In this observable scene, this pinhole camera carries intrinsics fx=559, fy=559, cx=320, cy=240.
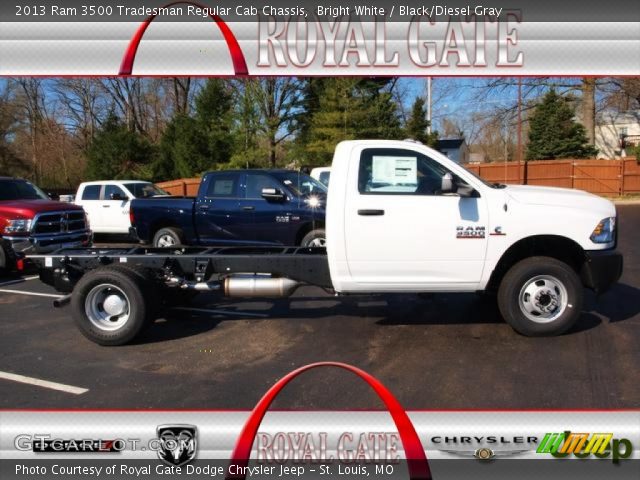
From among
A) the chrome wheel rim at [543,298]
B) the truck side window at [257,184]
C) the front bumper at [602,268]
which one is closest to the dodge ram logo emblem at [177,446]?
the chrome wheel rim at [543,298]

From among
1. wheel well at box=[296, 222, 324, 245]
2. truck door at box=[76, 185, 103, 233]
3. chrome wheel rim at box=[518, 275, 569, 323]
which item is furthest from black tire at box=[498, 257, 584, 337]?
truck door at box=[76, 185, 103, 233]

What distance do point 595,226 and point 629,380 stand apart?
1.69 m

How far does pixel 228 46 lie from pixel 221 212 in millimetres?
5751

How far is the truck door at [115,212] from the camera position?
15.1 m

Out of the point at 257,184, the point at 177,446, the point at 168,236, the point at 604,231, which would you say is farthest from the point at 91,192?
the point at 177,446

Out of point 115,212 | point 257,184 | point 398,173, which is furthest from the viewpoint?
point 115,212

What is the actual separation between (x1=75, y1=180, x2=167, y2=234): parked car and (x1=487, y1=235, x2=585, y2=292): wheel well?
11.4 m

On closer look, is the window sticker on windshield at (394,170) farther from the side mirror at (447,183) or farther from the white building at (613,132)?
the white building at (613,132)

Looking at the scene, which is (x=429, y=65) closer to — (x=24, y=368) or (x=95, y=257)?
(x=95, y=257)

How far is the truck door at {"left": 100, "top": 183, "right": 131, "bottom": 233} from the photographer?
1508cm

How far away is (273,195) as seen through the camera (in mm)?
10055

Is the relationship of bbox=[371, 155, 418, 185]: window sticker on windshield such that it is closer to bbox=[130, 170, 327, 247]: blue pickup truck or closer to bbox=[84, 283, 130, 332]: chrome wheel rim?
bbox=[84, 283, 130, 332]: chrome wheel rim

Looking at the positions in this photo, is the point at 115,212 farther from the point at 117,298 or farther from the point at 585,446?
the point at 585,446

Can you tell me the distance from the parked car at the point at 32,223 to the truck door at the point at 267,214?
2.96 m
